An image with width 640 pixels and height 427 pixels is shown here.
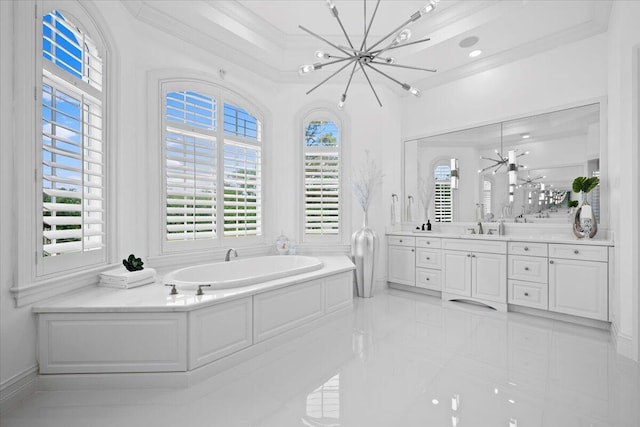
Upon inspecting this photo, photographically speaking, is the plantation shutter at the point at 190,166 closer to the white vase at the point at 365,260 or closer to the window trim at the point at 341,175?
the window trim at the point at 341,175

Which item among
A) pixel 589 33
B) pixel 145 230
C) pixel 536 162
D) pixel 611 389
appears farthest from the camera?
pixel 536 162

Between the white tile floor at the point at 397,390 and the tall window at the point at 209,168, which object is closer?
the white tile floor at the point at 397,390

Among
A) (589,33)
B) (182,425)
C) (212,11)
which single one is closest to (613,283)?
(589,33)

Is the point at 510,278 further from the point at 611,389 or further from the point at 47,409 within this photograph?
the point at 47,409

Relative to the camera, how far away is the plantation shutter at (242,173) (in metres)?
3.88

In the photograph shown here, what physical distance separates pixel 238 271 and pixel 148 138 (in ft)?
5.56

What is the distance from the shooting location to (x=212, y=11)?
3.21 metres

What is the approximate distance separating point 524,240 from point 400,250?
155cm

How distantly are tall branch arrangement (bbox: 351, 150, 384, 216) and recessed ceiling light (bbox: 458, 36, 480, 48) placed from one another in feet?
5.59

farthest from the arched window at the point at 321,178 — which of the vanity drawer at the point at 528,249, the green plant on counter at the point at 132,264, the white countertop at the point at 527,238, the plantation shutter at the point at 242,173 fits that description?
the green plant on counter at the point at 132,264

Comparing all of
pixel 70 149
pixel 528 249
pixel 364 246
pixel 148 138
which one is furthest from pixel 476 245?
pixel 70 149

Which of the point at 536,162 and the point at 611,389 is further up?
the point at 536,162

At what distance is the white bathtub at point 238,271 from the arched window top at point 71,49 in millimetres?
1721

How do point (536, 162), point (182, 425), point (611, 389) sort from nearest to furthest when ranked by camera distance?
point (182, 425)
point (611, 389)
point (536, 162)
